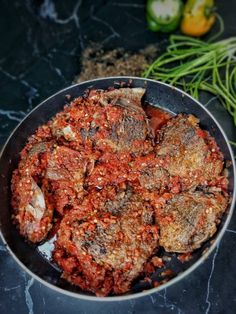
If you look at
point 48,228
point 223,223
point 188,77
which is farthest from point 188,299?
point 188,77

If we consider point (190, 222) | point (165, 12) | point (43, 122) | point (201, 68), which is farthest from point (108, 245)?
point (165, 12)

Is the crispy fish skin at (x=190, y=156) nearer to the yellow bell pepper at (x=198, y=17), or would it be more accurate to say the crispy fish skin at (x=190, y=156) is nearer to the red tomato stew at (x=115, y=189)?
the red tomato stew at (x=115, y=189)

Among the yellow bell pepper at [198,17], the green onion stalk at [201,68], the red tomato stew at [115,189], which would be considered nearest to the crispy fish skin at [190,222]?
the red tomato stew at [115,189]

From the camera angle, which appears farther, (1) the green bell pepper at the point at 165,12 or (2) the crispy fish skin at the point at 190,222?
(1) the green bell pepper at the point at 165,12

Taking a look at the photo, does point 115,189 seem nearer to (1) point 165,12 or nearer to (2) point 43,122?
(2) point 43,122

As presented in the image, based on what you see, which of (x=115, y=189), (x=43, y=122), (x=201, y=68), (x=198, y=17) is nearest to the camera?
(x=115, y=189)

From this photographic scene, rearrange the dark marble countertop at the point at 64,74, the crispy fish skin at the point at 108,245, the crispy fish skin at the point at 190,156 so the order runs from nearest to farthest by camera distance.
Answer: the crispy fish skin at the point at 108,245
the crispy fish skin at the point at 190,156
the dark marble countertop at the point at 64,74
